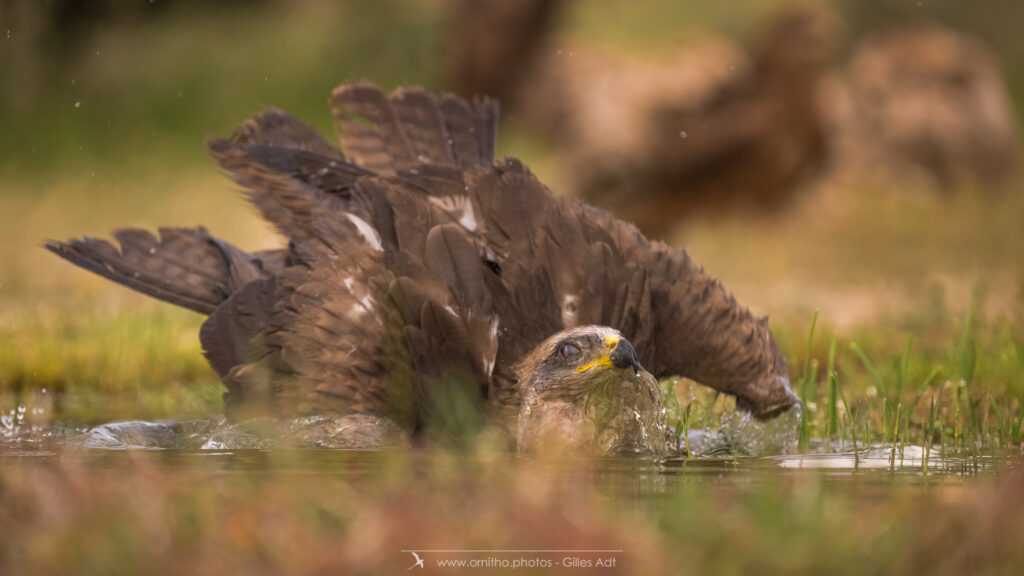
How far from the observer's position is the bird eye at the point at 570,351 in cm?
369

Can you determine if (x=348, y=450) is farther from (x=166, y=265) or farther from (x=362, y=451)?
(x=166, y=265)

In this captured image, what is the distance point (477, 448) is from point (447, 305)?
72 cm

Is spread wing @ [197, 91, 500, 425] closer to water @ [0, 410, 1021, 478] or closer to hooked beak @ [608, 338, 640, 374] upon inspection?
water @ [0, 410, 1021, 478]

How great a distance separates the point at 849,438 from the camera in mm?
4172

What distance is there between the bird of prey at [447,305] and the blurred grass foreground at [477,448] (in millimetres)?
Answer: 264

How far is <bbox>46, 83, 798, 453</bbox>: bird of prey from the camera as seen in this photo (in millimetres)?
3781

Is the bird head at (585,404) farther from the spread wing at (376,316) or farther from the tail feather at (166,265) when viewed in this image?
the tail feather at (166,265)

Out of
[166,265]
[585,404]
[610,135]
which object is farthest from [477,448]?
[610,135]

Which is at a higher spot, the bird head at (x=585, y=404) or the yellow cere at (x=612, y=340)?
the yellow cere at (x=612, y=340)

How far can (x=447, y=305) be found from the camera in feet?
12.6

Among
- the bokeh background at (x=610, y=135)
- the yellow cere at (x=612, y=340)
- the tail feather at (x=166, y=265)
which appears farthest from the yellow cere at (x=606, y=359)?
the bokeh background at (x=610, y=135)

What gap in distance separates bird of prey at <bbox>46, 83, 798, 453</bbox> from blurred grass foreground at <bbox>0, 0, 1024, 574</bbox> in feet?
0.87

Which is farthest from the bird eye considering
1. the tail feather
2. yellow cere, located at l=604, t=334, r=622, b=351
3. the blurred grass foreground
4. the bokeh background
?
the bokeh background

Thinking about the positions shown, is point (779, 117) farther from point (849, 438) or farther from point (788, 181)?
point (849, 438)
